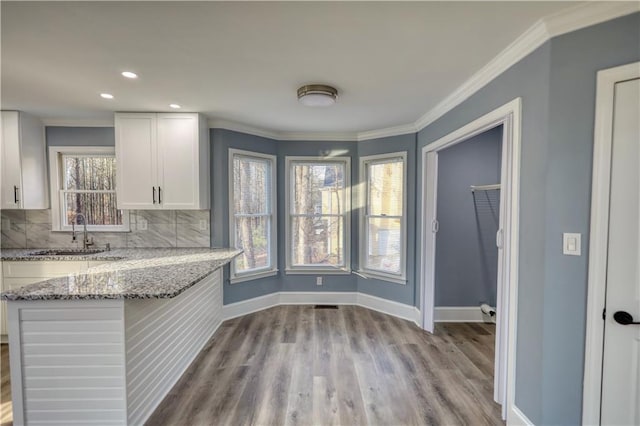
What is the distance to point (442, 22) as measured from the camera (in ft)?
4.94

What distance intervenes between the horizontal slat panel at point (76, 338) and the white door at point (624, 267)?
8.87 ft

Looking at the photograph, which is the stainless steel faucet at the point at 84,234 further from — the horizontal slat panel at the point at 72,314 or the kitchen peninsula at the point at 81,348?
the horizontal slat panel at the point at 72,314

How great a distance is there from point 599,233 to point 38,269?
456 cm

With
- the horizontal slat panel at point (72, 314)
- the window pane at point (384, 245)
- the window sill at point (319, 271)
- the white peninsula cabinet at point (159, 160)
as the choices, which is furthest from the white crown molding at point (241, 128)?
the horizontal slat panel at point (72, 314)

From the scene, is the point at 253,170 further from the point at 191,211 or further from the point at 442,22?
the point at 442,22

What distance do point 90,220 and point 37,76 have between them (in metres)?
1.83

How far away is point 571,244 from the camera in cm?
150

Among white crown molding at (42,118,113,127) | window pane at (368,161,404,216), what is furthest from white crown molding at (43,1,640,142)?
window pane at (368,161,404,216)

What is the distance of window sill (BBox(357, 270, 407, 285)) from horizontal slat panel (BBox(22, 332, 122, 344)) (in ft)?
9.68

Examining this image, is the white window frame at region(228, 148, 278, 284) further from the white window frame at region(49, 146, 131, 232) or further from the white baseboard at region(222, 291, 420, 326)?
the white window frame at region(49, 146, 131, 232)

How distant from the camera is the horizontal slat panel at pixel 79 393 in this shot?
167 centimetres

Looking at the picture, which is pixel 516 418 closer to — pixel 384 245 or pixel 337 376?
pixel 337 376

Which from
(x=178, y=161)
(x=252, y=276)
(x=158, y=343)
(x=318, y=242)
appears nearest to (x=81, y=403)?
(x=158, y=343)

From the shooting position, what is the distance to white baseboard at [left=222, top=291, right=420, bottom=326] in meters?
3.56
